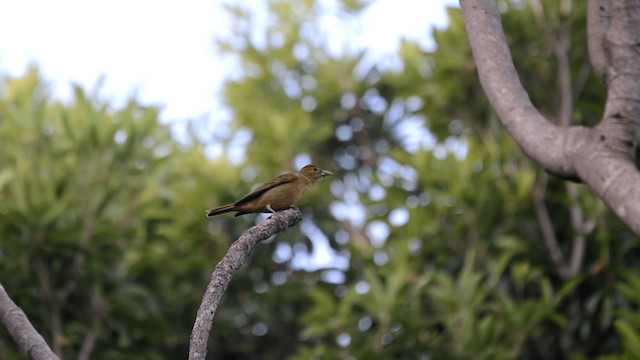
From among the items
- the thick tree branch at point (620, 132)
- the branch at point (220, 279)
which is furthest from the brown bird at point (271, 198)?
the thick tree branch at point (620, 132)

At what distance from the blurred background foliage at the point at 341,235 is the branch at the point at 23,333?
4586 millimetres

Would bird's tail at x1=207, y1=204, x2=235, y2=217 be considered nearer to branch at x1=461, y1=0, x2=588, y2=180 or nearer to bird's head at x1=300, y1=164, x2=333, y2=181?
bird's head at x1=300, y1=164, x2=333, y2=181

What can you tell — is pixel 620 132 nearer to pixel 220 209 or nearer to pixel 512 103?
pixel 512 103

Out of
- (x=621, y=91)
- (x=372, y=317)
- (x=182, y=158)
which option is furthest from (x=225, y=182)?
(x=621, y=91)

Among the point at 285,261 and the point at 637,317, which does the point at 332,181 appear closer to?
the point at 285,261

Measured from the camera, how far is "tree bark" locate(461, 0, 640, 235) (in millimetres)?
3602

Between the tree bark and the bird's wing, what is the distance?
1.24 m

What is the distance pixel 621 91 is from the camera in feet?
13.1

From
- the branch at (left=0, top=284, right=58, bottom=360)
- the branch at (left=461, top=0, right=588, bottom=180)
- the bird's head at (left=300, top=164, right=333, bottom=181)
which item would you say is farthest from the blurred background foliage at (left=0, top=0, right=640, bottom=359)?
the branch at (left=0, top=284, right=58, bottom=360)

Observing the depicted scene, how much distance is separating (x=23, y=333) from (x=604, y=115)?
209 cm

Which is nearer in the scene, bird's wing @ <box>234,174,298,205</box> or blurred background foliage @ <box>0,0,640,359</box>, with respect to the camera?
bird's wing @ <box>234,174,298,205</box>

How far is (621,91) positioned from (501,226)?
5661 mm

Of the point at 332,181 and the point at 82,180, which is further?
the point at 332,181

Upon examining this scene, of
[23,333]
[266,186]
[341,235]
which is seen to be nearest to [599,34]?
[266,186]
